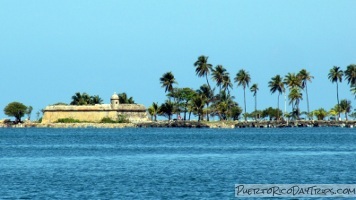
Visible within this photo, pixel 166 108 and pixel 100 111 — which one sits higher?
pixel 166 108

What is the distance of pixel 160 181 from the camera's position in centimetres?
5069

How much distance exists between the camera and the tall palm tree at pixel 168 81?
187262mm

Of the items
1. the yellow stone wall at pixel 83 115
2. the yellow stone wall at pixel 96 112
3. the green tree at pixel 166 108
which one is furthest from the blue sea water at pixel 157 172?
the green tree at pixel 166 108

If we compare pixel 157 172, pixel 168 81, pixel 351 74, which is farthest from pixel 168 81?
pixel 157 172

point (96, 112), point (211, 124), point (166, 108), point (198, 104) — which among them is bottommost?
point (211, 124)

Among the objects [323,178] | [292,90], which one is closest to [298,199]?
[323,178]

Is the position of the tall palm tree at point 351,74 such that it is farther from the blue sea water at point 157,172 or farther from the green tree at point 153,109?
the blue sea water at point 157,172

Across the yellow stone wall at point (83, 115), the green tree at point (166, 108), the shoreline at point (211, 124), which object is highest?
the green tree at point (166, 108)

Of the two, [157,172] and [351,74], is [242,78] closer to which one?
[351,74]

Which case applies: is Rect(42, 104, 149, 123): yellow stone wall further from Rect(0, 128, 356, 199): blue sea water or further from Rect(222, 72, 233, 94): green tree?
Rect(0, 128, 356, 199): blue sea water

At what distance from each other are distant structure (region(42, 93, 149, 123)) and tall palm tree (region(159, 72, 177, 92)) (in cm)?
644

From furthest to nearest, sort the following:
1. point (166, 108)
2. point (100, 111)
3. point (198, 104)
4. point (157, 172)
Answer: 1. point (166, 108)
2. point (198, 104)
3. point (100, 111)
4. point (157, 172)

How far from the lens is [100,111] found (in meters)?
183

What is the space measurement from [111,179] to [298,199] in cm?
1383
